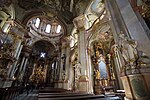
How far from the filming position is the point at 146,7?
4715 mm

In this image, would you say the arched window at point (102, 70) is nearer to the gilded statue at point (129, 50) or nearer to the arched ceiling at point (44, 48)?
the gilded statue at point (129, 50)

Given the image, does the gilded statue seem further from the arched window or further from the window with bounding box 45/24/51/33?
the window with bounding box 45/24/51/33

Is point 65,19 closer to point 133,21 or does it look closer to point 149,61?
point 133,21

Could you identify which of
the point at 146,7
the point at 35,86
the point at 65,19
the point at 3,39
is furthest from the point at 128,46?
the point at 35,86

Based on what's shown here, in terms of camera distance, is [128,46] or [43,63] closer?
[128,46]

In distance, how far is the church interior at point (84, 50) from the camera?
3.32 meters

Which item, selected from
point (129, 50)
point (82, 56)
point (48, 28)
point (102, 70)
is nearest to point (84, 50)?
point (82, 56)

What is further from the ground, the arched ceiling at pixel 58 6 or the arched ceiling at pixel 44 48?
the arched ceiling at pixel 58 6

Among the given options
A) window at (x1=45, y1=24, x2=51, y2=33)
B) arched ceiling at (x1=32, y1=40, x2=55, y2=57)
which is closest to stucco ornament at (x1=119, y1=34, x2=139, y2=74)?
arched ceiling at (x1=32, y1=40, x2=55, y2=57)

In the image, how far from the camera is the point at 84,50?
341 inches

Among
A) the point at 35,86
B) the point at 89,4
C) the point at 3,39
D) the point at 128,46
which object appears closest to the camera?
the point at 128,46

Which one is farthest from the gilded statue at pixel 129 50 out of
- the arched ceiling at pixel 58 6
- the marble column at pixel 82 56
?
the arched ceiling at pixel 58 6

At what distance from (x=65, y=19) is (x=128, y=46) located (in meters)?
12.7

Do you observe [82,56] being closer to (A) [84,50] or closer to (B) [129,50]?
(A) [84,50]
